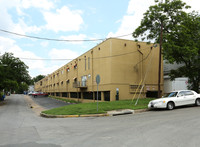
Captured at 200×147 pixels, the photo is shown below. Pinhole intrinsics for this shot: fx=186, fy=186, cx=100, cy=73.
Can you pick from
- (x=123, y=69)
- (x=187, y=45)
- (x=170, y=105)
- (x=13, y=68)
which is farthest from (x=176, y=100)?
(x=13, y=68)

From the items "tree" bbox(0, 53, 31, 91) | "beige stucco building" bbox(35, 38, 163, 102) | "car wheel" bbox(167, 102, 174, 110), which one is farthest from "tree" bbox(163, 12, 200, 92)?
"tree" bbox(0, 53, 31, 91)

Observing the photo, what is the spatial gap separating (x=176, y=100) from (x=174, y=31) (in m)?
7.63

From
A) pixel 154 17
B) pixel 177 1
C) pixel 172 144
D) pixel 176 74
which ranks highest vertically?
pixel 177 1

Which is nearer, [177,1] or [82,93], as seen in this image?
[177,1]

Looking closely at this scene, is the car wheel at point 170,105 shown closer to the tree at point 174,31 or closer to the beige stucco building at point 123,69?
the tree at point 174,31

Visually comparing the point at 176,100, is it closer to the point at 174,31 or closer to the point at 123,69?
the point at 174,31

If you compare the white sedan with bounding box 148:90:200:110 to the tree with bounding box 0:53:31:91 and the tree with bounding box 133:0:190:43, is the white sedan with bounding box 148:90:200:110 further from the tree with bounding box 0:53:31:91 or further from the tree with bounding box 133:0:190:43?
the tree with bounding box 0:53:31:91

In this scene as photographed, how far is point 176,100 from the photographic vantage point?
46.5 ft

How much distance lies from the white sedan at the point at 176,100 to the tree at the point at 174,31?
361 cm

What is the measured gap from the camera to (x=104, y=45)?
25281 mm

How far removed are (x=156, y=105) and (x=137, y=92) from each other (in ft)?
35.0

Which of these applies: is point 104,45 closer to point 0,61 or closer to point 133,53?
point 133,53

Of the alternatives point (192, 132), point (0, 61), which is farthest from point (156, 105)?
point (0, 61)

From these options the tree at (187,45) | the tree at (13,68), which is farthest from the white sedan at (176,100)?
the tree at (13,68)
